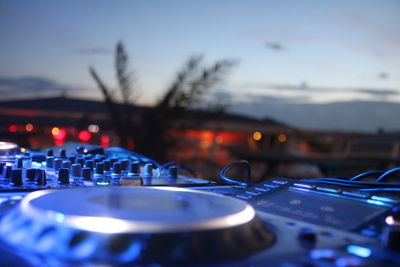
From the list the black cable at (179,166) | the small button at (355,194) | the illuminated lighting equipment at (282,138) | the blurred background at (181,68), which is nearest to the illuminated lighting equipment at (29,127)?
the blurred background at (181,68)

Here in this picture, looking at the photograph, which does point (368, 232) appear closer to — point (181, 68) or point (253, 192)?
point (253, 192)

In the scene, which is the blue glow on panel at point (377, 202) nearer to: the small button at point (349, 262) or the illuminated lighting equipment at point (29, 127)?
the small button at point (349, 262)

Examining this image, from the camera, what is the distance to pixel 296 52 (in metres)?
6.32

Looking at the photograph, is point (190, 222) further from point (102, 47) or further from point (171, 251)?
point (102, 47)

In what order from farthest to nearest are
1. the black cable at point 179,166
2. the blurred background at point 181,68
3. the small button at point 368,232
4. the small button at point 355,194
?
the blurred background at point 181,68 < the black cable at point 179,166 < the small button at point 355,194 < the small button at point 368,232

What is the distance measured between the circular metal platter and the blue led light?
0.26ft

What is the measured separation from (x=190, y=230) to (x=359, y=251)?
0.56 ft

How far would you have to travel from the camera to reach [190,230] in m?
0.39

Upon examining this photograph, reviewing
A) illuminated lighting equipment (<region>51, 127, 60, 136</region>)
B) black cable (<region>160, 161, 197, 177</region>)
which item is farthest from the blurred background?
black cable (<region>160, 161, 197, 177</region>)

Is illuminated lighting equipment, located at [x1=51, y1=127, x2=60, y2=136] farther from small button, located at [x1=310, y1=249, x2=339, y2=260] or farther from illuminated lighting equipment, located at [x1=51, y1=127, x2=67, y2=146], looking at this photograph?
small button, located at [x1=310, y1=249, x2=339, y2=260]

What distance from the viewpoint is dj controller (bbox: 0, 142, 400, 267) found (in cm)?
Result: 37

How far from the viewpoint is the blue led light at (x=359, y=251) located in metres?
0.41

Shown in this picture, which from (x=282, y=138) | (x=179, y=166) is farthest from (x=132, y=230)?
(x=282, y=138)

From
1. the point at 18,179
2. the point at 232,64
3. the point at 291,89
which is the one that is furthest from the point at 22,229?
the point at 291,89
